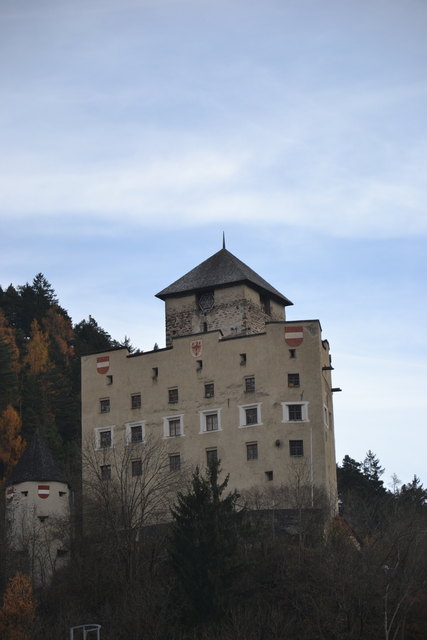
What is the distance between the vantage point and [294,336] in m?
53.7

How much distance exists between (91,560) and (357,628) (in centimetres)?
1266

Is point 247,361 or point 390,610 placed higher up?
point 247,361

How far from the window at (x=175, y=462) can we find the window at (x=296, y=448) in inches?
224

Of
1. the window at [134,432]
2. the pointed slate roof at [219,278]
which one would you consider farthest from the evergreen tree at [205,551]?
the pointed slate roof at [219,278]

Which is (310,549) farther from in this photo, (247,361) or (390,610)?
(247,361)

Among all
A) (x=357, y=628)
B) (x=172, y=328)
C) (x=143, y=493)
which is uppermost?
(x=172, y=328)

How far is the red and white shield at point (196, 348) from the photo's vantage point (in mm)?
55281

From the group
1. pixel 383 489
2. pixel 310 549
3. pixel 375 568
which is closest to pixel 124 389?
pixel 310 549

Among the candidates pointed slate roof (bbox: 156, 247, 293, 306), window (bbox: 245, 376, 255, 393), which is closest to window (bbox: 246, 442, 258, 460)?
window (bbox: 245, 376, 255, 393)

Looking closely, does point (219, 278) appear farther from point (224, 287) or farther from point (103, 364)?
point (103, 364)

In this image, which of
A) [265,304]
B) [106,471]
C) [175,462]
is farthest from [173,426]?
[265,304]

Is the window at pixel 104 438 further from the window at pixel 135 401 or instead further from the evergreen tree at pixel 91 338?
the evergreen tree at pixel 91 338

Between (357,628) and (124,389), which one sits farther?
(124,389)

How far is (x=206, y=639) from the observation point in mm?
37656
